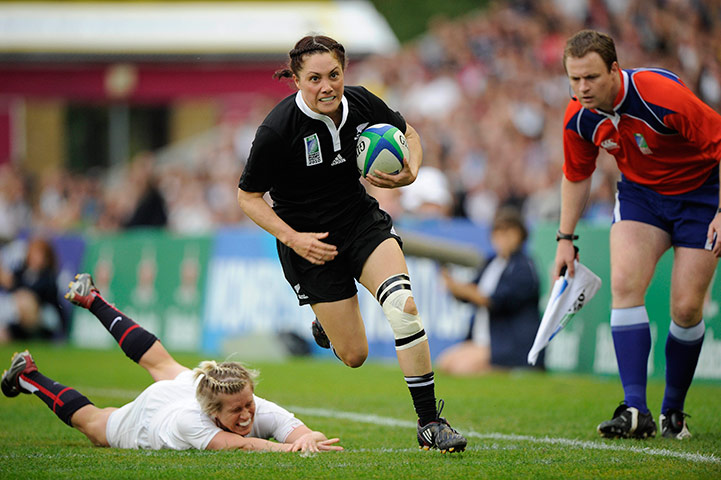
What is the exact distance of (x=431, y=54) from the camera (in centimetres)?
2208

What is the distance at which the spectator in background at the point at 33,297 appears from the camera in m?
16.5

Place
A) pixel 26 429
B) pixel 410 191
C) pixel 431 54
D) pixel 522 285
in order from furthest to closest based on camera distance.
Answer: pixel 431 54
pixel 410 191
pixel 522 285
pixel 26 429

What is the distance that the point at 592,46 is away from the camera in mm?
6348

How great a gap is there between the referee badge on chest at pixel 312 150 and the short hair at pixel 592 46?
1692 mm

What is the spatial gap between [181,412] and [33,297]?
11.1 metres

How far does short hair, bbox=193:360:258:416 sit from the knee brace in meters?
0.89

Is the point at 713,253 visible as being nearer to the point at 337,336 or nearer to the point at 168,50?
the point at 337,336

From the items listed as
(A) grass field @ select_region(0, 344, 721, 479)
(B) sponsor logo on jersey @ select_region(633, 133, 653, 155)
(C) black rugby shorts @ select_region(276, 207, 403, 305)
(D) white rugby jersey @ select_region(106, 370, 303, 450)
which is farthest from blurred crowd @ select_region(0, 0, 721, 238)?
(D) white rugby jersey @ select_region(106, 370, 303, 450)

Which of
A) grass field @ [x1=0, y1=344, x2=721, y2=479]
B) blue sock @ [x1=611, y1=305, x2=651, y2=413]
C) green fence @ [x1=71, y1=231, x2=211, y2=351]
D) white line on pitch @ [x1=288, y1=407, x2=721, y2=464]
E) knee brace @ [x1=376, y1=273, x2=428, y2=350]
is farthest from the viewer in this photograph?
green fence @ [x1=71, y1=231, x2=211, y2=351]

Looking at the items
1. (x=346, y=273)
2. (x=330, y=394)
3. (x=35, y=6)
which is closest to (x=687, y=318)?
(x=346, y=273)

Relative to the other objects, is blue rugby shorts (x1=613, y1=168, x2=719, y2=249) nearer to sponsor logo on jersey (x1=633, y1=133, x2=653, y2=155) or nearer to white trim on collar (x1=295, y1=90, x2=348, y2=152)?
sponsor logo on jersey (x1=633, y1=133, x2=653, y2=155)

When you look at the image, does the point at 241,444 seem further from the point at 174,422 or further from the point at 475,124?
the point at 475,124

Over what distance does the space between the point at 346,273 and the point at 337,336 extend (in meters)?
0.41

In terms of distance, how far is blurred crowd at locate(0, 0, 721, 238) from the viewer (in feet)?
46.0
